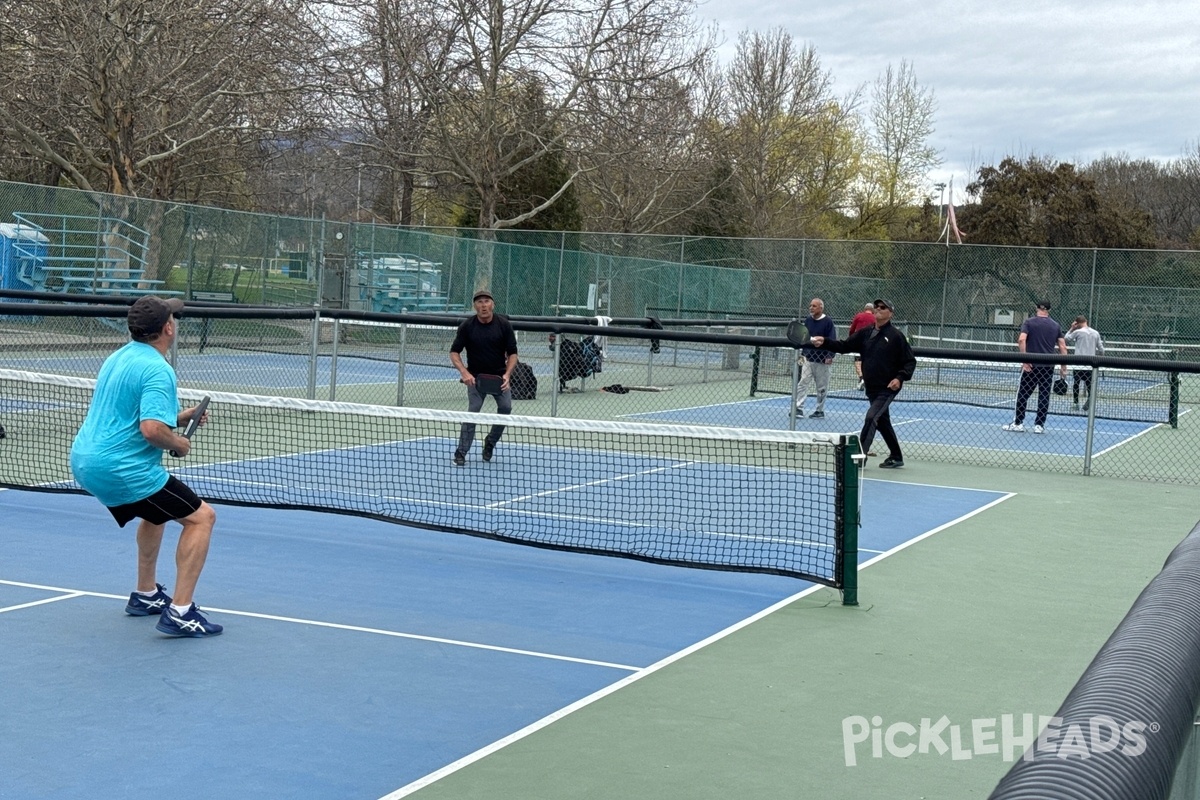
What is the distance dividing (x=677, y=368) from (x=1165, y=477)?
42.6ft

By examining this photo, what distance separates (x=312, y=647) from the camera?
6824 millimetres

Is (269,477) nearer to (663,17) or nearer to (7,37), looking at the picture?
(7,37)

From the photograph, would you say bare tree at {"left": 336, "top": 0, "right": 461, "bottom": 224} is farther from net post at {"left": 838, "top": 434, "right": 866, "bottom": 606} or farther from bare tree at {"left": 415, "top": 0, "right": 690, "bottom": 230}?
net post at {"left": 838, "top": 434, "right": 866, "bottom": 606}

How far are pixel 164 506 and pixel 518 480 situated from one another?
6.21 metres

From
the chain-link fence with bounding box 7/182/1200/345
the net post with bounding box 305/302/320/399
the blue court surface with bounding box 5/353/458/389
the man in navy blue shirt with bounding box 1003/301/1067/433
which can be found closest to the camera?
the net post with bounding box 305/302/320/399

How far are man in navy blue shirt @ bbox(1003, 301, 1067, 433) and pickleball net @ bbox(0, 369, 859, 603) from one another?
4632 millimetres

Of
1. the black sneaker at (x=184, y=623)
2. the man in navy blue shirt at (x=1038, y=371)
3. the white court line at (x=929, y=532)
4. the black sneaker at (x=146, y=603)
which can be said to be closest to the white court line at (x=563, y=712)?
the white court line at (x=929, y=532)

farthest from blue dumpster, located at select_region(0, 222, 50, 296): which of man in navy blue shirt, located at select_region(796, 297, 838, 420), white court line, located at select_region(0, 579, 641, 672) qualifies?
white court line, located at select_region(0, 579, 641, 672)

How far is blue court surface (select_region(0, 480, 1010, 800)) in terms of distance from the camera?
5.17m

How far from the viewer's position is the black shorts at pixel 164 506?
263 inches

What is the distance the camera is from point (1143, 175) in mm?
81000

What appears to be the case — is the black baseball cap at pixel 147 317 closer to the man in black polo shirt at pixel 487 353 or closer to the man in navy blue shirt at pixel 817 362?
the man in black polo shirt at pixel 487 353

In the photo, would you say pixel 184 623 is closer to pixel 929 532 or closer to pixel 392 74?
pixel 929 532

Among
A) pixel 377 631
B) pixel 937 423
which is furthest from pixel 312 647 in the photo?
pixel 937 423
